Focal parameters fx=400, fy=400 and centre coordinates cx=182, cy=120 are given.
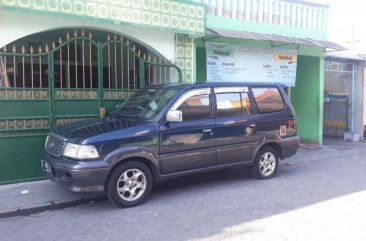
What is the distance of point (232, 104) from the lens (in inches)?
273

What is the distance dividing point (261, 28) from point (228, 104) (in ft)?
14.1

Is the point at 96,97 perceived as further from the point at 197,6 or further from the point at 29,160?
the point at 197,6

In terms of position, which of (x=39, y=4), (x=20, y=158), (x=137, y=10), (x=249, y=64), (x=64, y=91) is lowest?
(x=20, y=158)

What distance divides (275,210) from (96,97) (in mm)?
3958

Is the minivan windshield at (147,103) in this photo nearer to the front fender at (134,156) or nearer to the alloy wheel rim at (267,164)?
the front fender at (134,156)

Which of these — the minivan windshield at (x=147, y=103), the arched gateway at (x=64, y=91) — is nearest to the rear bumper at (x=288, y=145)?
the minivan windshield at (x=147, y=103)

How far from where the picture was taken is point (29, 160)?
7012mm

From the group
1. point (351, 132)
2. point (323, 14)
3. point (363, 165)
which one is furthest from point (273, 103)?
point (351, 132)

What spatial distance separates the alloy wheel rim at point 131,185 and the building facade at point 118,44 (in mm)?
2202

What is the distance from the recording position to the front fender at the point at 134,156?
216 inches

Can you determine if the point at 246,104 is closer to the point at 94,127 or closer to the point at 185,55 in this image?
the point at 185,55

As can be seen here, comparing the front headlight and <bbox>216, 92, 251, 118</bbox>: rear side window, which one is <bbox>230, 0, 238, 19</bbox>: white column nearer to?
<bbox>216, 92, 251, 118</bbox>: rear side window

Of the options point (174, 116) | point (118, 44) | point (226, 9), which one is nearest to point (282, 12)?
point (226, 9)

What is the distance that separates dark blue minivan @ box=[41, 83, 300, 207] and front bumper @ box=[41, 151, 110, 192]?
13 mm
